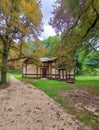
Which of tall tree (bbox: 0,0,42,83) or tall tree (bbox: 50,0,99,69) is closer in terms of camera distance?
tall tree (bbox: 50,0,99,69)

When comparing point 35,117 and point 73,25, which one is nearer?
point 35,117

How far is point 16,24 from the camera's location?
Result: 1080 inches

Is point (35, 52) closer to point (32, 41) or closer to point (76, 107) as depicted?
point (32, 41)

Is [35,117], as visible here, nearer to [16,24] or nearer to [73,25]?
[73,25]

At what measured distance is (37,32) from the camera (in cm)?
2989

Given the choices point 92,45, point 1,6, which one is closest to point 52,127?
point 92,45

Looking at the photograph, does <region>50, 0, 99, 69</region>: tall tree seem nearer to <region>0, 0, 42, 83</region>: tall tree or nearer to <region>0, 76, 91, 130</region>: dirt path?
<region>0, 76, 91, 130</region>: dirt path

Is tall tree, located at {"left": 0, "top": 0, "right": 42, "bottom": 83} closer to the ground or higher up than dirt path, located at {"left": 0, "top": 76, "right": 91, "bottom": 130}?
higher up

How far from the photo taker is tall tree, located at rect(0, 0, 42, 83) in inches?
1072

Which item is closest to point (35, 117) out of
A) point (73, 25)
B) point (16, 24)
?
point (73, 25)

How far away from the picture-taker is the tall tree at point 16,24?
89.4 ft

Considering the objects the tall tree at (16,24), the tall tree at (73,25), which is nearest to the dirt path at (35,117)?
the tall tree at (73,25)

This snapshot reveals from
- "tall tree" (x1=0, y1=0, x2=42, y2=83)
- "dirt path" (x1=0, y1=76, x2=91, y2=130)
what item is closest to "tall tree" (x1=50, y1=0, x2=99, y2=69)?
"dirt path" (x1=0, y1=76, x2=91, y2=130)

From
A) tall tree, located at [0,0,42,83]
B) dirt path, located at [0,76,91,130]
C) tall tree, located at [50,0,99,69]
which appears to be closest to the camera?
dirt path, located at [0,76,91,130]
